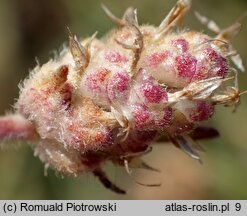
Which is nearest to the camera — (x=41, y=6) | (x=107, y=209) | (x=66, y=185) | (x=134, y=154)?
(x=134, y=154)

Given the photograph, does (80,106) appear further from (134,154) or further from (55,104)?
(134,154)

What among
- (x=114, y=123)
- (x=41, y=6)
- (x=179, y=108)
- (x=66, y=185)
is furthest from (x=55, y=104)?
(x=41, y=6)

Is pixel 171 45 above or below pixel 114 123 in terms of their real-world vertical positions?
above

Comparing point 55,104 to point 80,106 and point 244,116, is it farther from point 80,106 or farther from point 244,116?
point 244,116

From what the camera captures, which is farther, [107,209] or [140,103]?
[107,209]

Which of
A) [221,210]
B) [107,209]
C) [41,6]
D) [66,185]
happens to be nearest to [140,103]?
[107,209]

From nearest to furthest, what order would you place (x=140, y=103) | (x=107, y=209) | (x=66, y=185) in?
(x=140, y=103), (x=107, y=209), (x=66, y=185)

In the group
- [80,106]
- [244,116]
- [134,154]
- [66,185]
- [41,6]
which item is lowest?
[134,154]
